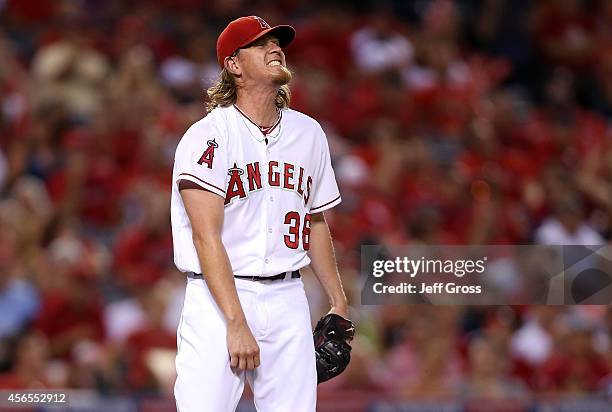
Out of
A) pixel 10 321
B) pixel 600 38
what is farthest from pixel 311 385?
pixel 600 38

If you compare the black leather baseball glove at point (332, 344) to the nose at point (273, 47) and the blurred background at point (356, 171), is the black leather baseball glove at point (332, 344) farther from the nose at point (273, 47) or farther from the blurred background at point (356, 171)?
the blurred background at point (356, 171)

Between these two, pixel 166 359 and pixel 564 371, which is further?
pixel 564 371

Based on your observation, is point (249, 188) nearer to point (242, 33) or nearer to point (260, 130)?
point (260, 130)

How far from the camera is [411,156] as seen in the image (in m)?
8.48

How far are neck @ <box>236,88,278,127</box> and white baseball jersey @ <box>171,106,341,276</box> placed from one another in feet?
0.07

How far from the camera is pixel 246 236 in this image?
353 centimetres

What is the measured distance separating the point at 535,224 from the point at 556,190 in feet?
1.02

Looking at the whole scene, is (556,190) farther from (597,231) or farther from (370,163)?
(370,163)

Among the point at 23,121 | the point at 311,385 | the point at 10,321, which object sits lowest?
the point at 10,321

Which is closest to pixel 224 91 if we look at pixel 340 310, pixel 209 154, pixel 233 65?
pixel 233 65

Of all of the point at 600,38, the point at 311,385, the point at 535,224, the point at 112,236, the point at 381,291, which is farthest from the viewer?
the point at 600,38

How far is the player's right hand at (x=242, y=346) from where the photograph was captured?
332 centimetres

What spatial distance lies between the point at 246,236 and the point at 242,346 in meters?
0.38

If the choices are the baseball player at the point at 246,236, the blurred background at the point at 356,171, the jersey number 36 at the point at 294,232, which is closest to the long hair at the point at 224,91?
the baseball player at the point at 246,236
